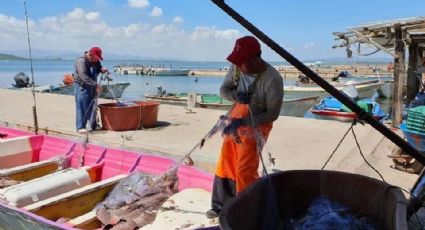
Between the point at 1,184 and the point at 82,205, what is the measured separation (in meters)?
1.34

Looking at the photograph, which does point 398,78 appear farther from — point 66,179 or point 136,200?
point 66,179

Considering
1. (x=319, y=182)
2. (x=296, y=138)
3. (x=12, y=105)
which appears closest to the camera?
(x=319, y=182)

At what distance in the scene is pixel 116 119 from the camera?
8.63 m

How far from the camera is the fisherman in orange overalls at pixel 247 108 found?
3537mm

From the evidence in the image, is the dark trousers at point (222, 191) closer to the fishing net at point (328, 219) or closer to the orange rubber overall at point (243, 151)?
the orange rubber overall at point (243, 151)

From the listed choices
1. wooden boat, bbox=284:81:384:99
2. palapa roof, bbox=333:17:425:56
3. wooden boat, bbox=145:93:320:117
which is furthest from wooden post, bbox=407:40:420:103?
wooden boat, bbox=284:81:384:99

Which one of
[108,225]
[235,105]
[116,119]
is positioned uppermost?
[235,105]

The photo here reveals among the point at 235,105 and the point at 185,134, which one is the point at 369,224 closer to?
the point at 235,105

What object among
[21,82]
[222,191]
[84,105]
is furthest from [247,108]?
[21,82]

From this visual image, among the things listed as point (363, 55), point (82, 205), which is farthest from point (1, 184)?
point (363, 55)

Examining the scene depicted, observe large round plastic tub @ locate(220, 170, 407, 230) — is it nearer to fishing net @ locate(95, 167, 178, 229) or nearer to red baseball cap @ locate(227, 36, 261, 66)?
red baseball cap @ locate(227, 36, 261, 66)

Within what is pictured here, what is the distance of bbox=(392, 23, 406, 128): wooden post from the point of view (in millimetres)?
9639

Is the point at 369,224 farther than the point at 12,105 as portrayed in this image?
No

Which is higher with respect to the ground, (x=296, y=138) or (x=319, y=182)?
(x=319, y=182)
